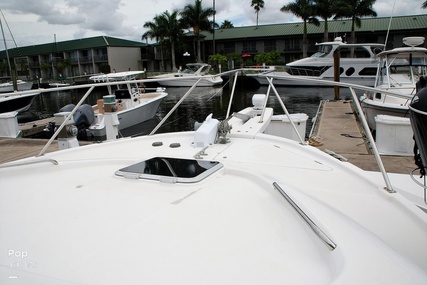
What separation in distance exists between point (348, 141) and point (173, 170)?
18.6 feet

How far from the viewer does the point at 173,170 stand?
2305 millimetres

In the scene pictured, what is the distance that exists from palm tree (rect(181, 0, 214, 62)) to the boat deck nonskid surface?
4334 centimetres

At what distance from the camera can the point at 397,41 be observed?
122ft

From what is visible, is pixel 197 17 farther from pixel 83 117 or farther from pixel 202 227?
pixel 202 227

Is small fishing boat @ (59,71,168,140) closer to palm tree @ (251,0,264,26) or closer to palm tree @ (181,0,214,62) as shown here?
palm tree @ (181,0,214,62)

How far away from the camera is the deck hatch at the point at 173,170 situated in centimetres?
222

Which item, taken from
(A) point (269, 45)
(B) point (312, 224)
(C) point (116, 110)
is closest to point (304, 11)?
(A) point (269, 45)

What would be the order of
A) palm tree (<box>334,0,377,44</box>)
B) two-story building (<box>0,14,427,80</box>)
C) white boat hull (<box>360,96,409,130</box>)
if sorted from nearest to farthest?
white boat hull (<box>360,96,409,130</box>)
palm tree (<box>334,0,377,44</box>)
two-story building (<box>0,14,427,80</box>)

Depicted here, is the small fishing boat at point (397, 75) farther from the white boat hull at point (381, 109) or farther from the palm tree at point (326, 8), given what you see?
the palm tree at point (326, 8)

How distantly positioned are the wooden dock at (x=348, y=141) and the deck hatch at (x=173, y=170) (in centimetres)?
337

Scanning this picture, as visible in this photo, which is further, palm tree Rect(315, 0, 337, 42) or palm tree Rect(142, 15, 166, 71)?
palm tree Rect(142, 15, 166, 71)

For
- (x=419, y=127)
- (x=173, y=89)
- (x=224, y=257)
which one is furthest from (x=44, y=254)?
(x=173, y=89)

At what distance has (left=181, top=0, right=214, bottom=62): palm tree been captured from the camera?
44.4 metres

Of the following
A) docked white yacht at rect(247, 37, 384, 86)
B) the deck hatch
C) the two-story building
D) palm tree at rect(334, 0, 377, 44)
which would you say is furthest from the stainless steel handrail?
palm tree at rect(334, 0, 377, 44)
